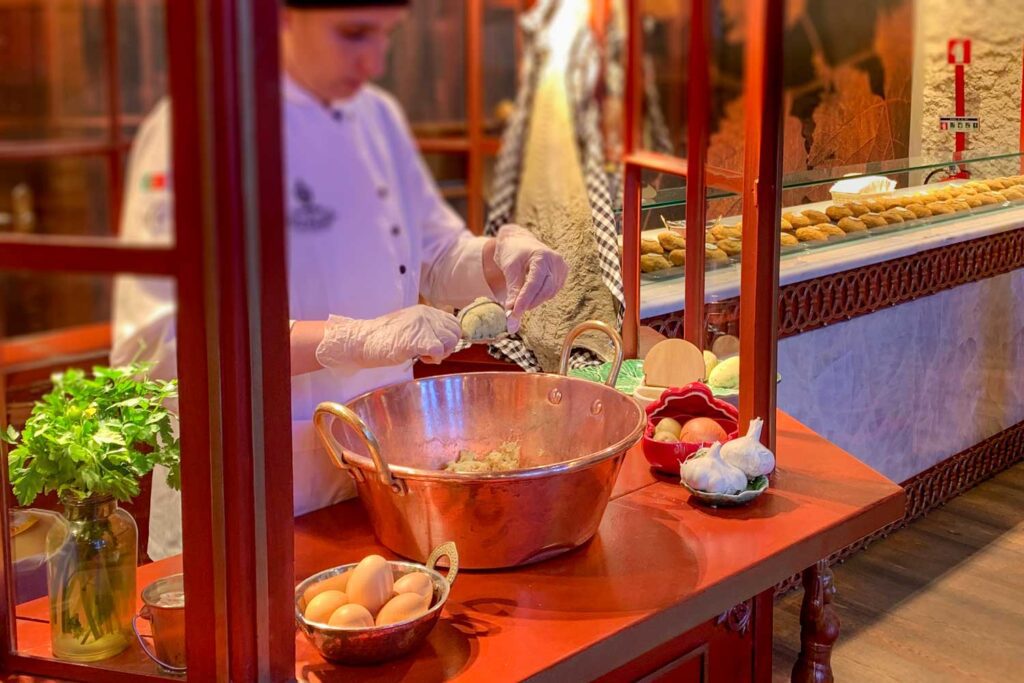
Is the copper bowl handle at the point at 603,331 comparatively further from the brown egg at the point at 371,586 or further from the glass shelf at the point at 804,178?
the brown egg at the point at 371,586

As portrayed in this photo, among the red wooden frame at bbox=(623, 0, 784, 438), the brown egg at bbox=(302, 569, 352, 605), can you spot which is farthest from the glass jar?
the red wooden frame at bbox=(623, 0, 784, 438)

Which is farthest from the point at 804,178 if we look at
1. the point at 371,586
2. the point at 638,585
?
the point at 371,586

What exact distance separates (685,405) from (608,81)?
2.52 feet

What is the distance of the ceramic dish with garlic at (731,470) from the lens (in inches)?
64.8

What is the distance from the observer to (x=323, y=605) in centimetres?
124

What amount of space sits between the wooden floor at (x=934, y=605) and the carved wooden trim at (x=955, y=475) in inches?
1.3

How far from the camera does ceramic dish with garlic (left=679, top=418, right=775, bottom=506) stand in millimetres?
1646

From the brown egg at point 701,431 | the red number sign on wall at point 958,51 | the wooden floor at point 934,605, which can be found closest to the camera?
the brown egg at point 701,431

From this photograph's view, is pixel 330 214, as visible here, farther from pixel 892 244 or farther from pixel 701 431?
pixel 892 244

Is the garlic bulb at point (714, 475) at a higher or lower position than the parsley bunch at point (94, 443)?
lower

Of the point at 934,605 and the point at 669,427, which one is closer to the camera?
the point at 669,427

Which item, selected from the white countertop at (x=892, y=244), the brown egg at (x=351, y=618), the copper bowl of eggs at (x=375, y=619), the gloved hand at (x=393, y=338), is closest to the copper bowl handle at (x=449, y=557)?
the copper bowl of eggs at (x=375, y=619)

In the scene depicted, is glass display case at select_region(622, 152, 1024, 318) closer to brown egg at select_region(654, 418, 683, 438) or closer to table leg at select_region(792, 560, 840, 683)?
brown egg at select_region(654, 418, 683, 438)

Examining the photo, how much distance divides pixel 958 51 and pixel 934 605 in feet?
4.91
